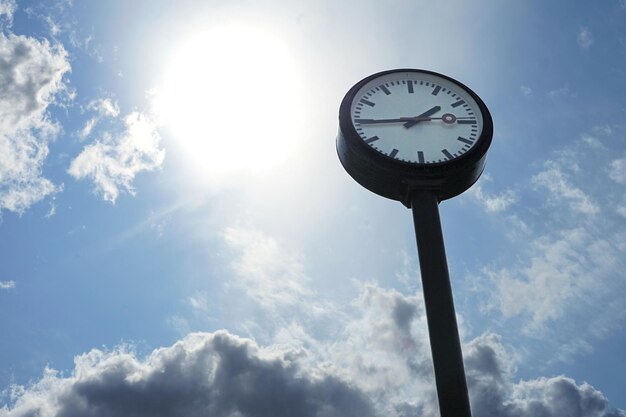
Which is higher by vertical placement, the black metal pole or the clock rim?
the clock rim

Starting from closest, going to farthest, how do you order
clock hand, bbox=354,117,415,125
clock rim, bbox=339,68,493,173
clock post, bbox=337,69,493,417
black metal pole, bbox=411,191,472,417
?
1. black metal pole, bbox=411,191,472,417
2. clock post, bbox=337,69,493,417
3. clock rim, bbox=339,68,493,173
4. clock hand, bbox=354,117,415,125

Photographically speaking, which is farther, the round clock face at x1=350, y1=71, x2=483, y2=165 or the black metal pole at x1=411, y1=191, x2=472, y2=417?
the round clock face at x1=350, y1=71, x2=483, y2=165

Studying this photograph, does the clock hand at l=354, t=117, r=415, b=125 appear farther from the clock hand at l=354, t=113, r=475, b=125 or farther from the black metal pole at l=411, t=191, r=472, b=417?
the black metal pole at l=411, t=191, r=472, b=417

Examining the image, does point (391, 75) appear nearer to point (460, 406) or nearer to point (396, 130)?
point (396, 130)

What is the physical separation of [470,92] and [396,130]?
1.41 metres

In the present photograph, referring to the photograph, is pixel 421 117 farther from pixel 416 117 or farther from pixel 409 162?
pixel 409 162

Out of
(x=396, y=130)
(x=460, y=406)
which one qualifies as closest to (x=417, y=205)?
(x=396, y=130)

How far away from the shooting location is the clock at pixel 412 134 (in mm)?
8188

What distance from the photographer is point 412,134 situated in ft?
28.5

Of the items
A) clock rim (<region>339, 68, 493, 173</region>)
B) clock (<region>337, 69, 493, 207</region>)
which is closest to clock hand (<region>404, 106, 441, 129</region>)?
clock (<region>337, 69, 493, 207</region>)

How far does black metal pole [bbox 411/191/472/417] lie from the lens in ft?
20.6

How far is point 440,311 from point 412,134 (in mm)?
2807

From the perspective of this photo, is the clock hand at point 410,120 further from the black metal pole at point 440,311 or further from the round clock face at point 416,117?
the black metal pole at point 440,311

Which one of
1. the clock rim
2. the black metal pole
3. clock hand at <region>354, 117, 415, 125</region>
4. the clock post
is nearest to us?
the black metal pole
